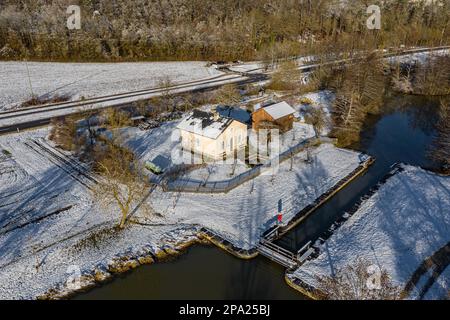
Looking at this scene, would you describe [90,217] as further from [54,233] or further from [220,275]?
[220,275]

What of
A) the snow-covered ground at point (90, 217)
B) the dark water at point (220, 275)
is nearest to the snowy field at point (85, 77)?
the snow-covered ground at point (90, 217)

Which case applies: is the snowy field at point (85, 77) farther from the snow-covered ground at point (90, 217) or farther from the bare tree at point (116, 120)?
the snow-covered ground at point (90, 217)

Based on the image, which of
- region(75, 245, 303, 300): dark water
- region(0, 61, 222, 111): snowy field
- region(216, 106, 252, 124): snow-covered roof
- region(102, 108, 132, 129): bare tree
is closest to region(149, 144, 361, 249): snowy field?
region(75, 245, 303, 300): dark water

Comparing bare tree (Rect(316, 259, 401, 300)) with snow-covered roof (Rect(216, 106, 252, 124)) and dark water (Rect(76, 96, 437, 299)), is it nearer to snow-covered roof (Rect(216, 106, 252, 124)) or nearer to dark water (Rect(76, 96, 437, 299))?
dark water (Rect(76, 96, 437, 299))

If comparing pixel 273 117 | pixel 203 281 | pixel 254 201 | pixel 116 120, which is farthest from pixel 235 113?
pixel 203 281

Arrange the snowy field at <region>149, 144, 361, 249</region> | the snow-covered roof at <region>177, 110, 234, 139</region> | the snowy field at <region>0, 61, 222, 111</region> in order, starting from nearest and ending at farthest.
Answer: the snowy field at <region>149, 144, 361, 249</region>
the snow-covered roof at <region>177, 110, 234, 139</region>
the snowy field at <region>0, 61, 222, 111</region>
